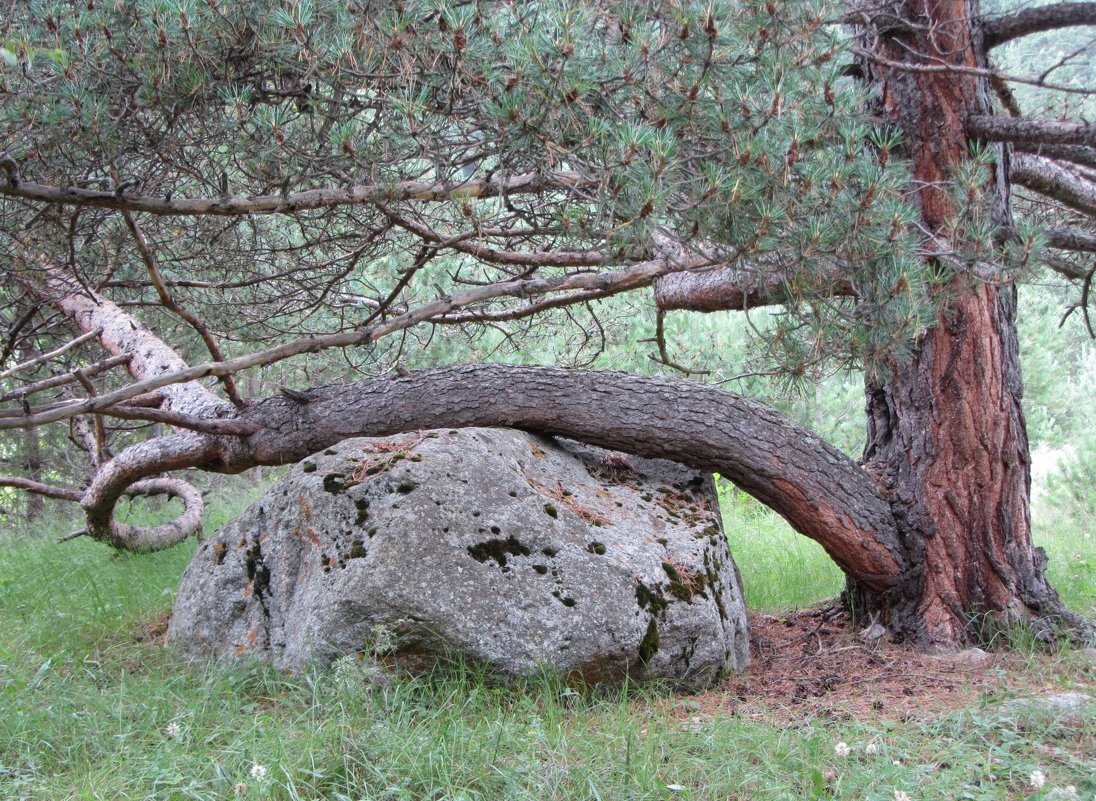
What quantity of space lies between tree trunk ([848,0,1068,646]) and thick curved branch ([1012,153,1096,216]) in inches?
12.2

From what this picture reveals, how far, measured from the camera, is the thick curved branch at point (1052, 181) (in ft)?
15.6

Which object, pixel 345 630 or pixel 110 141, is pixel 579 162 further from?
pixel 345 630

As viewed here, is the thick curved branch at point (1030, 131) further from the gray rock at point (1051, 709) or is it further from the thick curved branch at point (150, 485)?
the thick curved branch at point (150, 485)

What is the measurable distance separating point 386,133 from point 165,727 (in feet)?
7.71

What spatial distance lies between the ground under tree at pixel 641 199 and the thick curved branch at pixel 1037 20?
2cm

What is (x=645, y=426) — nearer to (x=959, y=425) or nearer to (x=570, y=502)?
(x=570, y=502)

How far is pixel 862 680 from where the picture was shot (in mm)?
4129

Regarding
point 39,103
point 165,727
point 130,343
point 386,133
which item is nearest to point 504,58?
point 386,133

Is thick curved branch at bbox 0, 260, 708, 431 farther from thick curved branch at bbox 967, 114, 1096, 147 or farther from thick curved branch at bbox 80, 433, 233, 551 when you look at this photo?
thick curved branch at bbox 967, 114, 1096, 147

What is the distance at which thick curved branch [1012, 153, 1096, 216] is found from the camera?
187 inches

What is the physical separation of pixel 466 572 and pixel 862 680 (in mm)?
1902

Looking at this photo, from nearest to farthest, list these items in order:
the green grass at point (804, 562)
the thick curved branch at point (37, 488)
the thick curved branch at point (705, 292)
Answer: the thick curved branch at point (705, 292)
the green grass at point (804, 562)
the thick curved branch at point (37, 488)

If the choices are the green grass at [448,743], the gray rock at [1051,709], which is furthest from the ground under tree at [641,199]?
the green grass at [448,743]

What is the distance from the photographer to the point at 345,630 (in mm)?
3588
